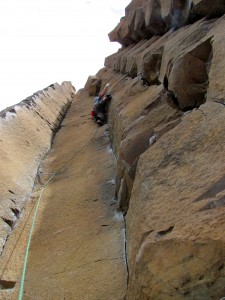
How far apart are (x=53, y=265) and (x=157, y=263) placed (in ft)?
4.40

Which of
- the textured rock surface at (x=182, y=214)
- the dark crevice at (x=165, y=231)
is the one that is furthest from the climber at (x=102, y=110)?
the dark crevice at (x=165, y=231)

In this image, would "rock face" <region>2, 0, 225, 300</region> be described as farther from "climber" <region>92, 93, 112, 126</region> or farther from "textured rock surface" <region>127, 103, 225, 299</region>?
"climber" <region>92, 93, 112, 126</region>

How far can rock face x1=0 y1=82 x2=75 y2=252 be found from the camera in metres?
3.70

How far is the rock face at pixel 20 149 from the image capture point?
3.70 m

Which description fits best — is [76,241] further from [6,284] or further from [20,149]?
[20,149]

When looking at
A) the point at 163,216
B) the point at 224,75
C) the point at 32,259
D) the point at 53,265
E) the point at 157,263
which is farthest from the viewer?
the point at 32,259

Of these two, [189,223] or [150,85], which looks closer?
[189,223]

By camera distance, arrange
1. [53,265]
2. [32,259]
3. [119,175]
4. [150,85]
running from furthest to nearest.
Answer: [150,85]
[119,175]
[32,259]
[53,265]

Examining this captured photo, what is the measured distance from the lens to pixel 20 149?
5031mm

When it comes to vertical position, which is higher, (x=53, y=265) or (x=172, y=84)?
(x=172, y=84)

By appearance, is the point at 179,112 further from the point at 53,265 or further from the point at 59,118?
the point at 59,118

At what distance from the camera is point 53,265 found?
2.75 meters

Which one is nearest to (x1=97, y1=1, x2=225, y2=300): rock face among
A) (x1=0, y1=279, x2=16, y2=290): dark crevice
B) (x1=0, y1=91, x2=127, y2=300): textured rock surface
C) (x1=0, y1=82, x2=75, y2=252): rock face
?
(x1=0, y1=91, x2=127, y2=300): textured rock surface

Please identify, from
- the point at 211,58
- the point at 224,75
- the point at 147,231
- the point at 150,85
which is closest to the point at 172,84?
the point at 211,58
